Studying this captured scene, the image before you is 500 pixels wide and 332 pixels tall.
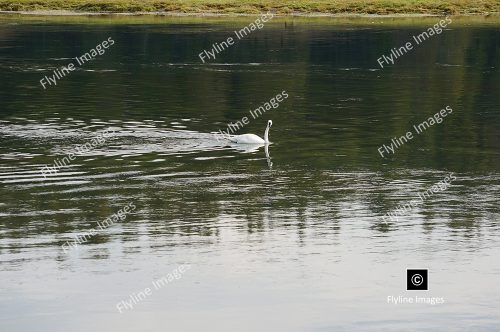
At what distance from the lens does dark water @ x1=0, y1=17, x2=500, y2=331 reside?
26.9 metres

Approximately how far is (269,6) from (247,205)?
115154 millimetres

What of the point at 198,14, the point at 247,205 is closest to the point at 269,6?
the point at 198,14

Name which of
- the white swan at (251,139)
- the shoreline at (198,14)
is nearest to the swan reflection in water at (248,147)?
the white swan at (251,139)

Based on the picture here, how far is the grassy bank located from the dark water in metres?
70.1

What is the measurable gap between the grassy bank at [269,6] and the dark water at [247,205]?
70.1 metres

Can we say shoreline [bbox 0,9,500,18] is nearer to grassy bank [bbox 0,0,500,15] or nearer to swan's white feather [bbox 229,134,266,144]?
grassy bank [bbox 0,0,500,15]

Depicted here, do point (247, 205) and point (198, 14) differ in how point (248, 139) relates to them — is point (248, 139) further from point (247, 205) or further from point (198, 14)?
point (198, 14)

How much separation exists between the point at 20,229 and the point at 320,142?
1914 centimetres

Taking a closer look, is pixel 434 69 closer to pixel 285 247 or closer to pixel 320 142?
pixel 320 142

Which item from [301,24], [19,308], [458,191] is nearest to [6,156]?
[458,191]

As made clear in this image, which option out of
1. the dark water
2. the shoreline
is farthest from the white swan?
the shoreline

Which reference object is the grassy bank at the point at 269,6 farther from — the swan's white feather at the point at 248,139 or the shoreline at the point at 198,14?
the swan's white feather at the point at 248,139

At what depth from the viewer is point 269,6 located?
150 m

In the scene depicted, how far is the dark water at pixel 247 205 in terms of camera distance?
1060 inches
